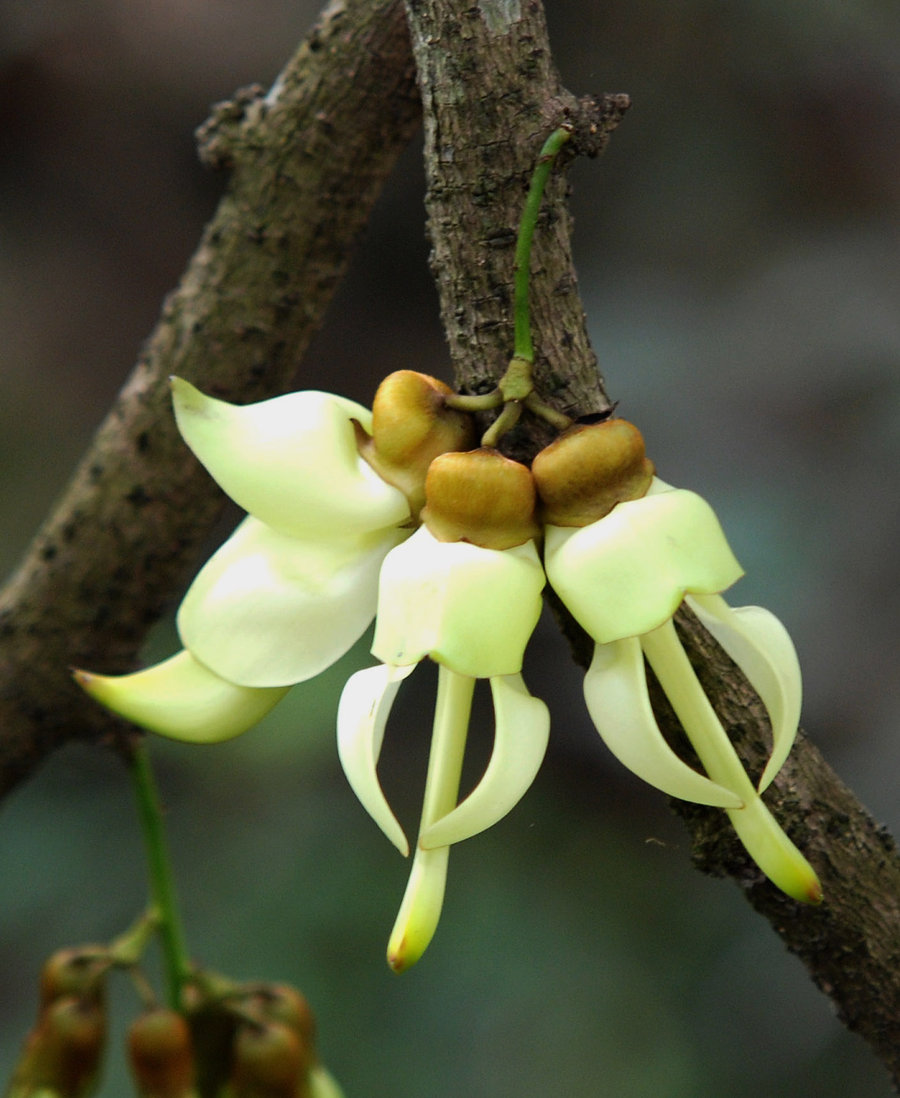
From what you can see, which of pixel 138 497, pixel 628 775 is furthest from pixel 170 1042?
pixel 628 775

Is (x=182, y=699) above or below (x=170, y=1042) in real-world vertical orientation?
above

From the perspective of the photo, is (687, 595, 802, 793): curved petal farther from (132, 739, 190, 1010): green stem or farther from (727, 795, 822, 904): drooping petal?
(132, 739, 190, 1010): green stem

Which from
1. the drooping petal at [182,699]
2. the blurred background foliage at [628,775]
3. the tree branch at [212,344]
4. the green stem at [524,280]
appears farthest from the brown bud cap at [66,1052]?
the blurred background foliage at [628,775]

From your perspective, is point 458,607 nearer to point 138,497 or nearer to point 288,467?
point 288,467

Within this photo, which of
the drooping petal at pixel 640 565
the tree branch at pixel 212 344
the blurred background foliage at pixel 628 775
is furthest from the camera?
the blurred background foliage at pixel 628 775

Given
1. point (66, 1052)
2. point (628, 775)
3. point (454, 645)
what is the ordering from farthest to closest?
1. point (628, 775)
2. point (66, 1052)
3. point (454, 645)

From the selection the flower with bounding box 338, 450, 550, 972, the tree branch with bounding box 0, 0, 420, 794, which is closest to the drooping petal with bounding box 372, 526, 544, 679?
the flower with bounding box 338, 450, 550, 972

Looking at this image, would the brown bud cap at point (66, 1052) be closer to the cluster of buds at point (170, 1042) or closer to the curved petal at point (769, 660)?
the cluster of buds at point (170, 1042)
